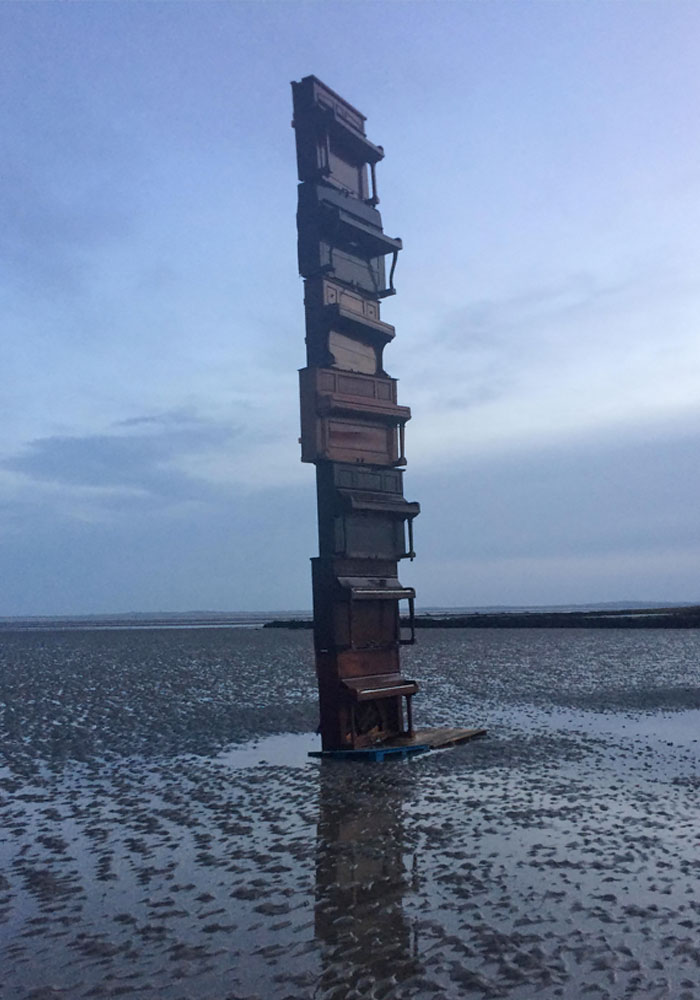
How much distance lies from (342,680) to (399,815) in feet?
15.2

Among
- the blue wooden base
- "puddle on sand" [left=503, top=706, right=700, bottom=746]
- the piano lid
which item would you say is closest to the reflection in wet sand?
the blue wooden base

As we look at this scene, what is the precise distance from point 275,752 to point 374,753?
9.86ft

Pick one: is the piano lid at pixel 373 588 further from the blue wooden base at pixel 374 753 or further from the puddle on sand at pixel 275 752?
the puddle on sand at pixel 275 752

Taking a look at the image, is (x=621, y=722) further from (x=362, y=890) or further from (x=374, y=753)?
(x=362, y=890)

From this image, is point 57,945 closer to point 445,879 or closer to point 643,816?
point 445,879

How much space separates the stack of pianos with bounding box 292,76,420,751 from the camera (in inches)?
659

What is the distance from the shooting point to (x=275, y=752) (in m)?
18.1

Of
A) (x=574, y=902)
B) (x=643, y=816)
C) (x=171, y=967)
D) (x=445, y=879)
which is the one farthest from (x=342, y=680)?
(x=171, y=967)

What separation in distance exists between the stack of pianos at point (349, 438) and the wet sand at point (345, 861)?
1.87 m

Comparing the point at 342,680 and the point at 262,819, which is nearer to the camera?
the point at 262,819

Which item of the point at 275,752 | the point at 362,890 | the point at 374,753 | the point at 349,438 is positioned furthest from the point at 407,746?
the point at 362,890

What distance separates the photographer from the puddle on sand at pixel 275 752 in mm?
16766

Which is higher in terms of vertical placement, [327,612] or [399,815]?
[327,612]

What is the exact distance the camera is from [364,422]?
1756 centimetres
